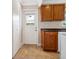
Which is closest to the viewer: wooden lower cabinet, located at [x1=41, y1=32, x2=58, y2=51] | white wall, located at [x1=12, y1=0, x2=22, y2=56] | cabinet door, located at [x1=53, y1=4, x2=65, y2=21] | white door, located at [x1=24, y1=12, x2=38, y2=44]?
white wall, located at [x1=12, y1=0, x2=22, y2=56]

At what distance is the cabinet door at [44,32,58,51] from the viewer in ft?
19.0

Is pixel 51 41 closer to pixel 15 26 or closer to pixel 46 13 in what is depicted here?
pixel 46 13

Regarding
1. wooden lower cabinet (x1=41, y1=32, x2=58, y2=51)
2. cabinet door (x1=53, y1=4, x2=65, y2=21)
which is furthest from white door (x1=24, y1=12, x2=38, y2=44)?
wooden lower cabinet (x1=41, y1=32, x2=58, y2=51)

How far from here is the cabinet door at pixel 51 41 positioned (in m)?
5.78

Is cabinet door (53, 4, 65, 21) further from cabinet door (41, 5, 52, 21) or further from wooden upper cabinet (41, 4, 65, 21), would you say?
cabinet door (41, 5, 52, 21)

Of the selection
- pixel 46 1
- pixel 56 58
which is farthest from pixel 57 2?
pixel 56 58

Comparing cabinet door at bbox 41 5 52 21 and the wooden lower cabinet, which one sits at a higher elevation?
cabinet door at bbox 41 5 52 21

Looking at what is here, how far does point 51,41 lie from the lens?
5824 millimetres

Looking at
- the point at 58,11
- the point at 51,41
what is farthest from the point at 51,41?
the point at 58,11
